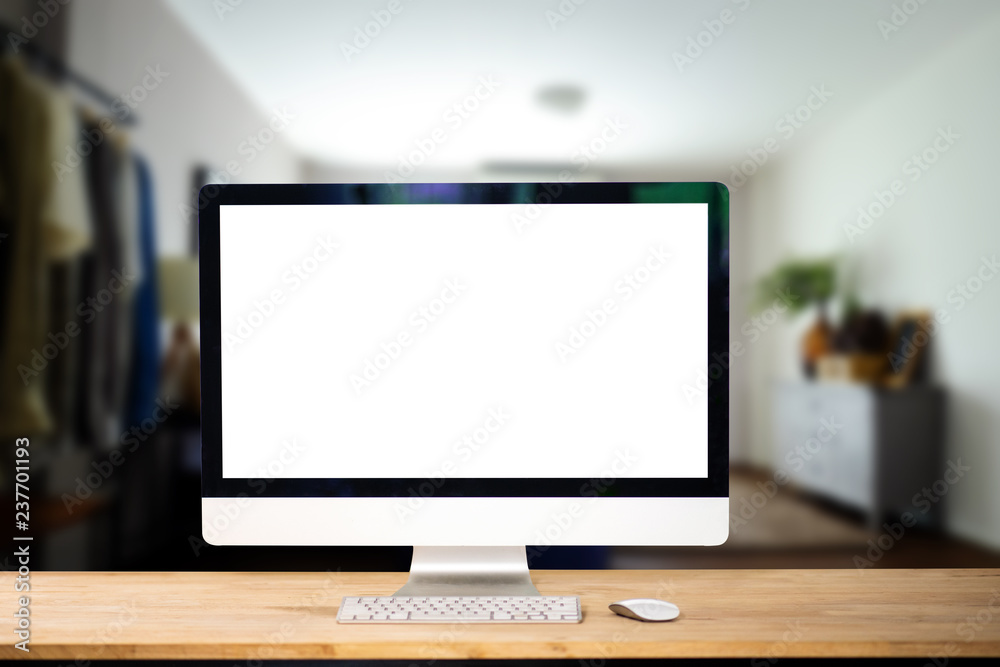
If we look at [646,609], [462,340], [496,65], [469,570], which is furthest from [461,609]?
[496,65]

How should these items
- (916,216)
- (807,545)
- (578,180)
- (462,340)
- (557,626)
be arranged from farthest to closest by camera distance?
(916,216) < (807,545) < (578,180) < (462,340) < (557,626)

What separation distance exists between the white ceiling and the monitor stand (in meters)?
0.87

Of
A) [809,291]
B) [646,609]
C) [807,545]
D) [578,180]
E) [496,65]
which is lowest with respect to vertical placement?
[807,545]

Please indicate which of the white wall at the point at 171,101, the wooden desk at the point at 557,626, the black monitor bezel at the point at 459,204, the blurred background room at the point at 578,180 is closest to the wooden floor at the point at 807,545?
the blurred background room at the point at 578,180

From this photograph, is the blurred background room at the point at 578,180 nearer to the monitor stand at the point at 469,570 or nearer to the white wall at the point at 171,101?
the white wall at the point at 171,101

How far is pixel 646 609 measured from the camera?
0.77 meters

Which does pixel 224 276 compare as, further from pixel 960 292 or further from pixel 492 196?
pixel 960 292

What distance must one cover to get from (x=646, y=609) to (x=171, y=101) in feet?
4.41

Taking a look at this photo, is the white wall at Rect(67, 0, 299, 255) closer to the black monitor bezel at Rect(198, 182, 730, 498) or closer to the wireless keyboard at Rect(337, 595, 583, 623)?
the black monitor bezel at Rect(198, 182, 730, 498)

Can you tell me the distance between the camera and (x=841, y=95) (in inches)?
63.9

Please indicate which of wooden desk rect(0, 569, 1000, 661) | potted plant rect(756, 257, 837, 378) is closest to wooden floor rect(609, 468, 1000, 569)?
potted plant rect(756, 257, 837, 378)

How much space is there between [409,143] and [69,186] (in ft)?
2.28

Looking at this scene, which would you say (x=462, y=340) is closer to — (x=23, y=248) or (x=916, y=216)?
(x=23, y=248)

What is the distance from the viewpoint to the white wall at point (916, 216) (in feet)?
5.25
